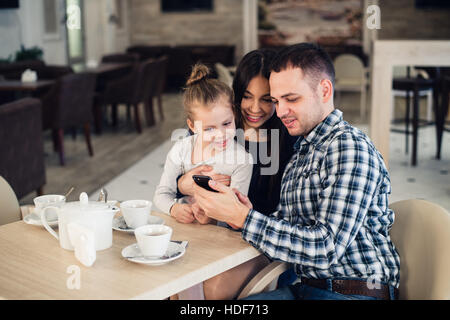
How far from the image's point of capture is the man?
136cm

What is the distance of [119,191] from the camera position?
4.45 metres

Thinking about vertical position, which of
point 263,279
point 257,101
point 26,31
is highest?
point 26,31

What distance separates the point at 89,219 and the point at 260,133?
84 centimetres

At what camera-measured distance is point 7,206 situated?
1.94m

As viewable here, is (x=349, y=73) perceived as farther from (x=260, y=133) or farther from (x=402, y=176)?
(x=260, y=133)

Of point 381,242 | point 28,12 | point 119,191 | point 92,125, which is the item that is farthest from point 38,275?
point 28,12

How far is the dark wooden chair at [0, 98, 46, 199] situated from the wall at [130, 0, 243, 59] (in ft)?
25.8

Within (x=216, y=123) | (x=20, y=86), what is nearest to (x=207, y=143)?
(x=216, y=123)

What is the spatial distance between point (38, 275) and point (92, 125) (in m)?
6.53

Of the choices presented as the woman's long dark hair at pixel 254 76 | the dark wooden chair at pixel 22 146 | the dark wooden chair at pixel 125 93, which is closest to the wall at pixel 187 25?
the dark wooden chair at pixel 125 93

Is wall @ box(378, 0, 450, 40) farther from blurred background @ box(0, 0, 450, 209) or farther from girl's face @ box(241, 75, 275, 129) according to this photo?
girl's face @ box(241, 75, 275, 129)

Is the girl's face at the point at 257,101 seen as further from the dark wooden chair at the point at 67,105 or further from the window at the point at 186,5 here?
the window at the point at 186,5

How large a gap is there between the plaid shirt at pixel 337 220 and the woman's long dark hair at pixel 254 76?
42 centimetres
